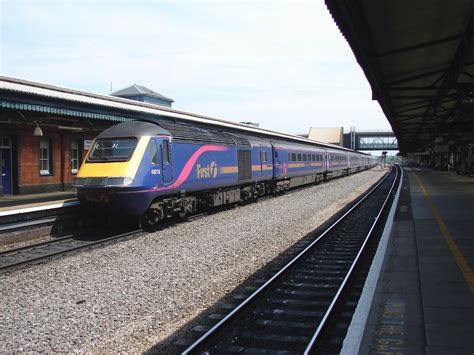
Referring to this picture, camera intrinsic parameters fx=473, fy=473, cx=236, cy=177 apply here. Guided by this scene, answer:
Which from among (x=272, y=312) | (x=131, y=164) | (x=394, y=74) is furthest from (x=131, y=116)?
(x=272, y=312)

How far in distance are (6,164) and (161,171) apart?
393 inches

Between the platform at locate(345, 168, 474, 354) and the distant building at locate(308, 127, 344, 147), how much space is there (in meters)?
112

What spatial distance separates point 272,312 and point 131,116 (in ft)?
44.0

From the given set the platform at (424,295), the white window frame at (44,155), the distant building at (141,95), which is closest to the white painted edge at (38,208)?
the platform at (424,295)

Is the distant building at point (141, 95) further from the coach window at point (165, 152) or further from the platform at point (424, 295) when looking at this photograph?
the platform at point (424, 295)

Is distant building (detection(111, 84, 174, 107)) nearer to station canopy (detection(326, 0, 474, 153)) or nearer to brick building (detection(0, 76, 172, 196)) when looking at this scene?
brick building (detection(0, 76, 172, 196))

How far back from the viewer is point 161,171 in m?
12.9

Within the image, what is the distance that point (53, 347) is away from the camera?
5438mm

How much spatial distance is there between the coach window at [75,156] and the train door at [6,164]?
3.65m

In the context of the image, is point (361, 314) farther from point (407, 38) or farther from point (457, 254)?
point (407, 38)

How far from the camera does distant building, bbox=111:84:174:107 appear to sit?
2317 inches

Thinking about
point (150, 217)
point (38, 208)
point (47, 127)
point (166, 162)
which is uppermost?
point (47, 127)

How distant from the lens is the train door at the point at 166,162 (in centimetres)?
1302

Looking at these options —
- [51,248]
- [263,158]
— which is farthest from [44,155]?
[51,248]
